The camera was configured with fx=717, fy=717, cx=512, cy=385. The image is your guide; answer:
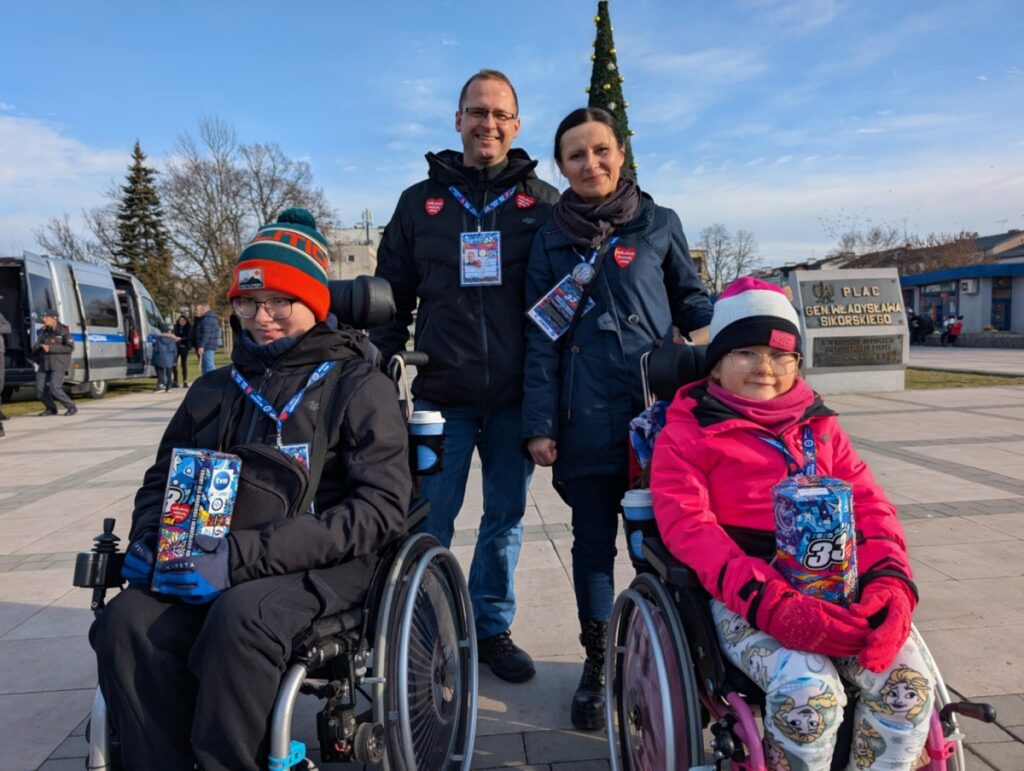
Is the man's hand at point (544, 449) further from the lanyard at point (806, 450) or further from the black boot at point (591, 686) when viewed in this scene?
the lanyard at point (806, 450)

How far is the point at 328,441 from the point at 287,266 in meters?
0.56

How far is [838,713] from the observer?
4.93 ft

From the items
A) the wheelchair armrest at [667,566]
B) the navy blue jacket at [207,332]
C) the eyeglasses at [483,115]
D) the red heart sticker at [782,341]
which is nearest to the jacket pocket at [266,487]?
the wheelchair armrest at [667,566]

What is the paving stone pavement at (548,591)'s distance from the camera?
2.42 meters

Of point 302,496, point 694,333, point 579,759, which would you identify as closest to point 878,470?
point 694,333

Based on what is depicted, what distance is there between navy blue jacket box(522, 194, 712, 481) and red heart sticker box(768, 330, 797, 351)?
49 centimetres

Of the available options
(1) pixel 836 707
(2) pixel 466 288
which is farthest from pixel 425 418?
(1) pixel 836 707

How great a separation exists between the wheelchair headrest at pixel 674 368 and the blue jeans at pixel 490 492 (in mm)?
714

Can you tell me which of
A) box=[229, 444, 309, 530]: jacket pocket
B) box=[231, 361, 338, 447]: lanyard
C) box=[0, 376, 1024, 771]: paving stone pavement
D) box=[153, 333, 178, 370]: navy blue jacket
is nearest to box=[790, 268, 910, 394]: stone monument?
box=[0, 376, 1024, 771]: paving stone pavement

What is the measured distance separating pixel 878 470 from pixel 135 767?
19.4ft

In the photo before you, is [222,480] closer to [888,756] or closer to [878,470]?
[888,756]

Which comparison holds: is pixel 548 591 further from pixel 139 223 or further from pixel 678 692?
pixel 139 223

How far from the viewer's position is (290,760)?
1.54 meters

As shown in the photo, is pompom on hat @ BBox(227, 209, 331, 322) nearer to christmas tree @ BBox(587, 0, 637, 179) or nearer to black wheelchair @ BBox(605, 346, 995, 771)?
black wheelchair @ BBox(605, 346, 995, 771)
